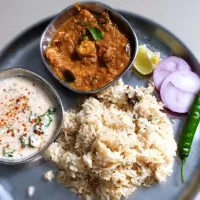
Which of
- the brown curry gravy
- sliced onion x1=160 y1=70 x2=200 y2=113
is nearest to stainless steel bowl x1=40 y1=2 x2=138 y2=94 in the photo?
the brown curry gravy

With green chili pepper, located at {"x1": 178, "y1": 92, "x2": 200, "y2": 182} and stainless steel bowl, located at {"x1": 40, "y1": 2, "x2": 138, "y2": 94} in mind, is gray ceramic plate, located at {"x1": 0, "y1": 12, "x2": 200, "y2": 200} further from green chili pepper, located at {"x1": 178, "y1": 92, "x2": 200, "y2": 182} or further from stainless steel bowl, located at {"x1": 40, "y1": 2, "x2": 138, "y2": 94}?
stainless steel bowl, located at {"x1": 40, "y1": 2, "x2": 138, "y2": 94}

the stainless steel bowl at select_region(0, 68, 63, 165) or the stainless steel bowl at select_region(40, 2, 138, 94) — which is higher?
the stainless steel bowl at select_region(40, 2, 138, 94)

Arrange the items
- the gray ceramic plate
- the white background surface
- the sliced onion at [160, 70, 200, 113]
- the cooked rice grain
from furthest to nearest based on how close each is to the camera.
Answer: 1. the white background surface
2. the sliced onion at [160, 70, 200, 113]
3. the gray ceramic plate
4. the cooked rice grain

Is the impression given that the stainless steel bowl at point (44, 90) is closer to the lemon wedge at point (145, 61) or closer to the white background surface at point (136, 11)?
the white background surface at point (136, 11)

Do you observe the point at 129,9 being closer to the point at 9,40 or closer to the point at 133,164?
the point at 9,40

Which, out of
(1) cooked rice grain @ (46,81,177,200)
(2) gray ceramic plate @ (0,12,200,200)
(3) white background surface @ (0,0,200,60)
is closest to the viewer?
(1) cooked rice grain @ (46,81,177,200)

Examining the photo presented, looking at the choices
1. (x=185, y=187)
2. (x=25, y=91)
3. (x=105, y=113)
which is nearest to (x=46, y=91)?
(x=25, y=91)
